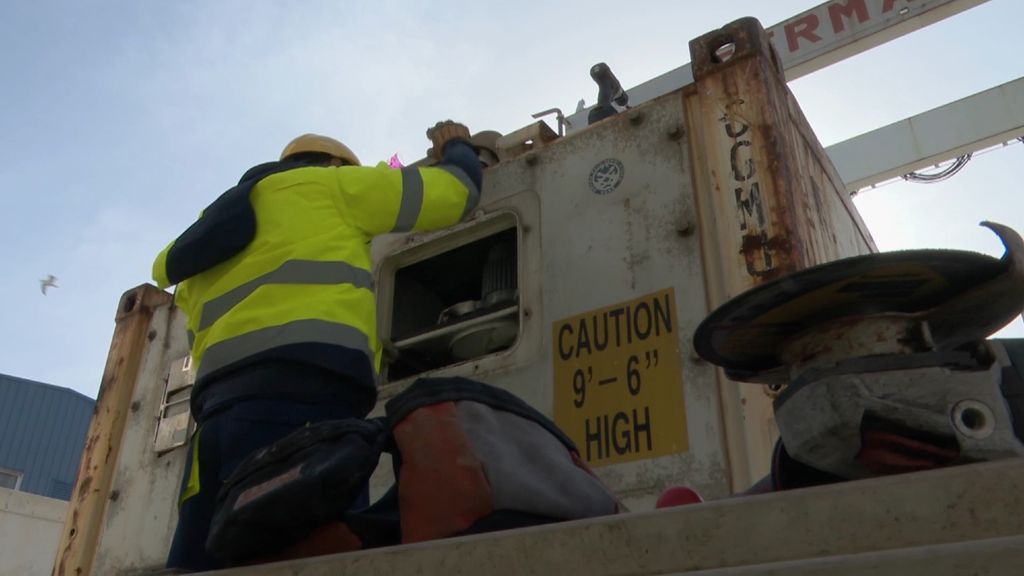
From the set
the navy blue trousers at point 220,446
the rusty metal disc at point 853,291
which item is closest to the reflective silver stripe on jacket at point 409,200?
the navy blue trousers at point 220,446

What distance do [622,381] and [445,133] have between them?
0.92 meters

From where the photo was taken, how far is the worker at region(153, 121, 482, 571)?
172 cm

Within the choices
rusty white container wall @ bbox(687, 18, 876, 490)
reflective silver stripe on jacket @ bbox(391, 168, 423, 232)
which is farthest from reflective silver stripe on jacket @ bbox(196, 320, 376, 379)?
rusty white container wall @ bbox(687, 18, 876, 490)

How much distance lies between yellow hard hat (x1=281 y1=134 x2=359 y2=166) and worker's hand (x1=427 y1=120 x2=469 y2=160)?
0.86 ft

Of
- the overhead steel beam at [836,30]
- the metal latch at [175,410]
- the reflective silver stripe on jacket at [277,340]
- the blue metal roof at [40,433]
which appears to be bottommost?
the reflective silver stripe on jacket at [277,340]

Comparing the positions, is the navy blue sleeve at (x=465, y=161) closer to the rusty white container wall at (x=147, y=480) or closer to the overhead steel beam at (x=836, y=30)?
the rusty white container wall at (x=147, y=480)

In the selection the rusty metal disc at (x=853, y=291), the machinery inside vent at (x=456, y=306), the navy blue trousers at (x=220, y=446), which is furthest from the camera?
the machinery inside vent at (x=456, y=306)

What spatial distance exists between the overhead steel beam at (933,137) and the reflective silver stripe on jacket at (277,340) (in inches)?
228

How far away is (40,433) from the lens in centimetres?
1798

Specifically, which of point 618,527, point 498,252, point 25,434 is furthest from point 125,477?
point 25,434

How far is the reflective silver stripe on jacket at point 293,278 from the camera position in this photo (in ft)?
6.27

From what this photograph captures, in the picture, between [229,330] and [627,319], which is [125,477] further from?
[627,319]

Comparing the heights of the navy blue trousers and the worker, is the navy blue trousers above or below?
below

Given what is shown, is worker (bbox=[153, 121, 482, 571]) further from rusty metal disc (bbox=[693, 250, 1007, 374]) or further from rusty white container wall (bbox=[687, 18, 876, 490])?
rusty metal disc (bbox=[693, 250, 1007, 374])
